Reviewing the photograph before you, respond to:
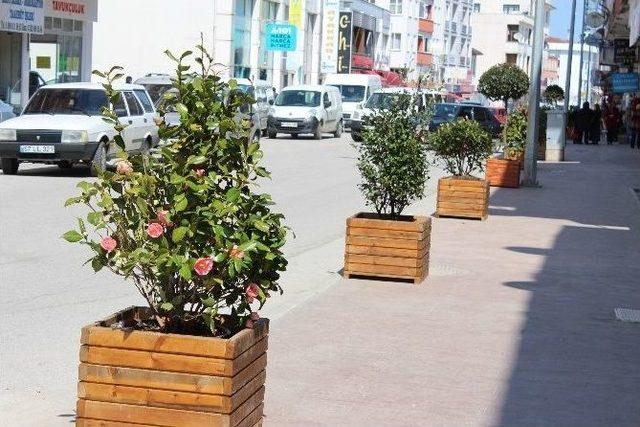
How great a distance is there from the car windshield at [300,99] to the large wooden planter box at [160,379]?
37562mm

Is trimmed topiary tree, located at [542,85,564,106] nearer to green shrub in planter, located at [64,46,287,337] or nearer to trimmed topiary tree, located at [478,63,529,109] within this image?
trimmed topiary tree, located at [478,63,529,109]

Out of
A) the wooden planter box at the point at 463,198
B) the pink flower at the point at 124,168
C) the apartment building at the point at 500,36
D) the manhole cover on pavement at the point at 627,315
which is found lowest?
the manhole cover on pavement at the point at 627,315

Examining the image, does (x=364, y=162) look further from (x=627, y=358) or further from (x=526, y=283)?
(x=627, y=358)

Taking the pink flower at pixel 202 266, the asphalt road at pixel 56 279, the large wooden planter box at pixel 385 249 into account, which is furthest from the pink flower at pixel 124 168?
the large wooden planter box at pixel 385 249

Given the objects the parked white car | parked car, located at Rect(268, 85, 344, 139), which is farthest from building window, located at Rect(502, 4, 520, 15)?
the parked white car

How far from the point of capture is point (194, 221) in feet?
17.5

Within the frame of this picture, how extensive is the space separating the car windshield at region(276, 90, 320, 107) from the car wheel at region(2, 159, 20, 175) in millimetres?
20745

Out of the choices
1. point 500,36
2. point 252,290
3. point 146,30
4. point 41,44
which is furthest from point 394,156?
point 500,36

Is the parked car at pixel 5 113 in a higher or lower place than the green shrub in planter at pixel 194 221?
lower

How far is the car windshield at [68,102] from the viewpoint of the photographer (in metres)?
23.1

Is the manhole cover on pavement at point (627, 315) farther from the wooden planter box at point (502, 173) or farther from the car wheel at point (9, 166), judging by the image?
the wooden planter box at point (502, 173)

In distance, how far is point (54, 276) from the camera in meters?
11.2

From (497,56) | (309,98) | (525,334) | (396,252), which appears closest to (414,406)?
(525,334)

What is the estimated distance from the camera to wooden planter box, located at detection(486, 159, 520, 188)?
2562 cm
